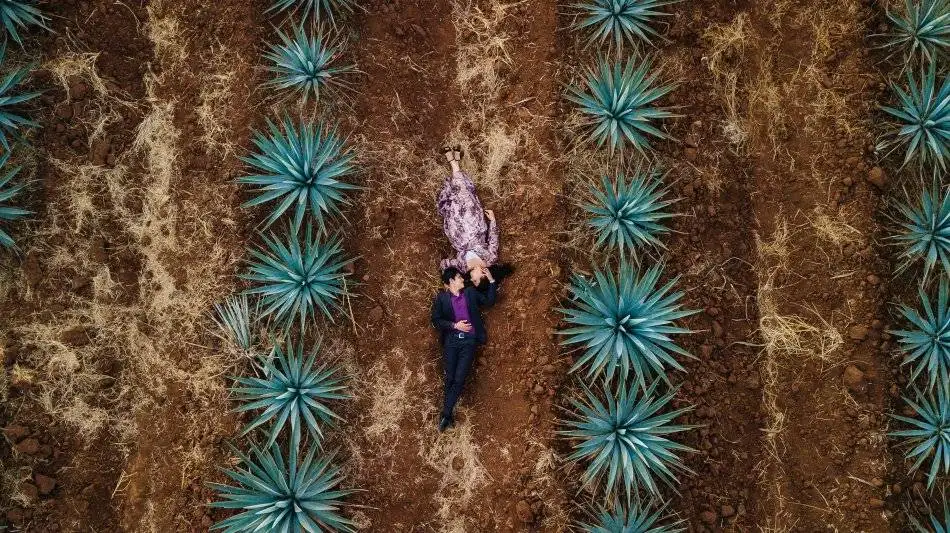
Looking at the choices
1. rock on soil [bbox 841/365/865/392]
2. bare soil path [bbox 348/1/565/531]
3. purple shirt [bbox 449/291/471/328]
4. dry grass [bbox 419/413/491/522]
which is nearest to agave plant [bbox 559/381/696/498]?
bare soil path [bbox 348/1/565/531]

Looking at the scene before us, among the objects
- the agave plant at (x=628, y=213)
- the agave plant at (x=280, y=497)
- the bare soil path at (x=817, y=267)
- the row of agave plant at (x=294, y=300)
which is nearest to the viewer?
the agave plant at (x=280, y=497)

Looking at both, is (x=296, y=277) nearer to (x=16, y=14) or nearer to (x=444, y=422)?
(x=444, y=422)

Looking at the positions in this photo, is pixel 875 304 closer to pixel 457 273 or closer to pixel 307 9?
pixel 457 273

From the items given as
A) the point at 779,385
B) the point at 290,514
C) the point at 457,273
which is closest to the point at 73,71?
the point at 457,273

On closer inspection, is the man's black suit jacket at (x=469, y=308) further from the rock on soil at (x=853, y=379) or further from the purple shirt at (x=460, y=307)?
the rock on soil at (x=853, y=379)

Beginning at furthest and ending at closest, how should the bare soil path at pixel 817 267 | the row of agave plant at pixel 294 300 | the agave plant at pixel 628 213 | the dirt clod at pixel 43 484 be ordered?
the bare soil path at pixel 817 267
the dirt clod at pixel 43 484
the agave plant at pixel 628 213
the row of agave plant at pixel 294 300

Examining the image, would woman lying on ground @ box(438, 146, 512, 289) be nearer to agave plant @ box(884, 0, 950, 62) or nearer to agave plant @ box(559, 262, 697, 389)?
agave plant @ box(559, 262, 697, 389)

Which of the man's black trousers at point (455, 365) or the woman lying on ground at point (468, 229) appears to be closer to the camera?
the man's black trousers at point (455, 365)

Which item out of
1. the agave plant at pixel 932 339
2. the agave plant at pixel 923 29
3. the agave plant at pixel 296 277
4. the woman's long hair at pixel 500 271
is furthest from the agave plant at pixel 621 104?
the agave plant at pixel 932 339
